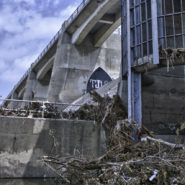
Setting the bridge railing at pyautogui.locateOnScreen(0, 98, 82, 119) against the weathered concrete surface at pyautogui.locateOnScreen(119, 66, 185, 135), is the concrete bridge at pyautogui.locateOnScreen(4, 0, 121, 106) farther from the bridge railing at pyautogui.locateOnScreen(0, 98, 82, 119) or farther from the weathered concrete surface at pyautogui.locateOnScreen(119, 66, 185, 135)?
the bridge railing at pyautogui.locateOnScreen(0, 98, 82, 119)

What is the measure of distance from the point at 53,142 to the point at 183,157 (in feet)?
26.8

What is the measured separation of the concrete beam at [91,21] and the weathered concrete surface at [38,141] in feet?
46.5

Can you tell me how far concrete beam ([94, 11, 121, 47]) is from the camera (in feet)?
97.3

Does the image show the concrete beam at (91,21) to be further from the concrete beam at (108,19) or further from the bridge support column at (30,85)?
the bridge support column at (30,85)

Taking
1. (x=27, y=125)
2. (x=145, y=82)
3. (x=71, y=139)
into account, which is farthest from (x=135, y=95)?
(x=27, y=125)

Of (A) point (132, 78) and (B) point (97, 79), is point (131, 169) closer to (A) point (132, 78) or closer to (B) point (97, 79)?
(A) point (132, 78)

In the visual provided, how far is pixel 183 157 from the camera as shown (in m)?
7.29

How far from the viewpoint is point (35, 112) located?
15602 millimetres

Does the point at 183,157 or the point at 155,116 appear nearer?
the point at 183,157

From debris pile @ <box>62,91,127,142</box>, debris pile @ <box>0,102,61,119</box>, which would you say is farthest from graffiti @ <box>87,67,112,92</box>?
debris pile @ <box>0,102,61,119</box>

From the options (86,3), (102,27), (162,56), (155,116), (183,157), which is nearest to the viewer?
(183,157)

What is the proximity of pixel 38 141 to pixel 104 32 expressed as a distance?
64.0ft

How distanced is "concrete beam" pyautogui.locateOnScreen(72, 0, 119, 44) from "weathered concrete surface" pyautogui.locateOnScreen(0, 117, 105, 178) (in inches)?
558

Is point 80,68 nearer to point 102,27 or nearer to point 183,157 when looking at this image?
point 102,27
